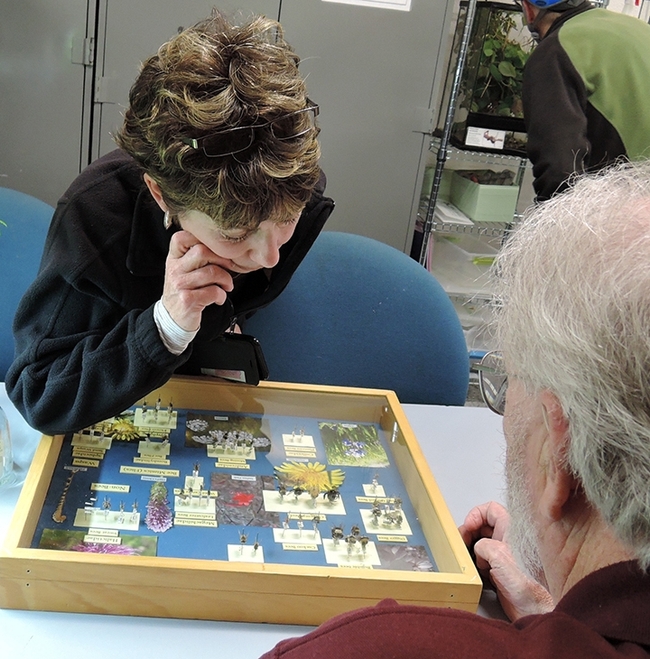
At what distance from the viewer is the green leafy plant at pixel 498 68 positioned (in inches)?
117

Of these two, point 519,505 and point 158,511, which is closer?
point 519,505

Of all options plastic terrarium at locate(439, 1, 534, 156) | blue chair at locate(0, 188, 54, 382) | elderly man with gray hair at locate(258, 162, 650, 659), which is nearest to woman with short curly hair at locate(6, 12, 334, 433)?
blue chair at locate(0, 188, 54, 382)

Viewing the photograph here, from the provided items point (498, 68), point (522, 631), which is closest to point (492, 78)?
point (498, 68)

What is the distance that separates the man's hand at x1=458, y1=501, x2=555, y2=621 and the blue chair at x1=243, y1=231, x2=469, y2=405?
1.87 ft

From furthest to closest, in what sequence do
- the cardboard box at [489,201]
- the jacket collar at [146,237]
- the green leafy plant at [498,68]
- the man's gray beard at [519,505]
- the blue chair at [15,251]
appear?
the cardboard box at [489,201] < the green leafy plant at [498,68] < the blue chair at [15,251] < the jacket collar at [146,237] < the man's gray beard at [519,505]

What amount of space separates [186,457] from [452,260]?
8.00 ft

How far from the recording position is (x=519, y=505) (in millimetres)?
748

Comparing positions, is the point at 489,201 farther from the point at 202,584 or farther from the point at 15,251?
the point at 202,584

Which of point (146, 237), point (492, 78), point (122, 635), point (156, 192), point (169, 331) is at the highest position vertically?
point (492, 78)

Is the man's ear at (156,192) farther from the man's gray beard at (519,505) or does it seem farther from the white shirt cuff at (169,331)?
the man's gray beard at (519,505)

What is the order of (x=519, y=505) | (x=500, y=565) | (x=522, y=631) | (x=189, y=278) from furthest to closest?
(x=189, y=278)
(x=500, y=565)
(x=519, y=505)
(x=522, y=631)

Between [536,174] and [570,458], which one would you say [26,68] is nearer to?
[536,174]

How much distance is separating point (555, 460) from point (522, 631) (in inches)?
5.9

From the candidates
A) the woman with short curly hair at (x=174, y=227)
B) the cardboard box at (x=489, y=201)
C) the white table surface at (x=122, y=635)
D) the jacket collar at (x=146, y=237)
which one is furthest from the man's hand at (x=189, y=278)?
the cardboard box at (x=489, y=201)
